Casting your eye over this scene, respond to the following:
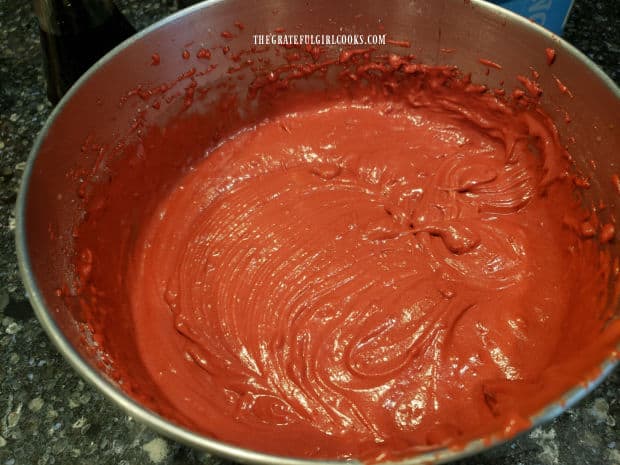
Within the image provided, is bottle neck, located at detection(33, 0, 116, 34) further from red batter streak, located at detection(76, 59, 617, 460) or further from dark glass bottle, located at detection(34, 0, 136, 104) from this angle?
red batter streak, located at detection(76, 59, 617, 460)

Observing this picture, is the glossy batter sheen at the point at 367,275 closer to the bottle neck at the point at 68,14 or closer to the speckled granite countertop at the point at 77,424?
the speckled granite countertop at the point at 77,424

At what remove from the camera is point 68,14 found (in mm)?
1520

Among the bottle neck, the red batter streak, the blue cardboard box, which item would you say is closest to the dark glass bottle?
the bottle neck

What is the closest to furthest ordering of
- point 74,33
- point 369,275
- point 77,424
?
point 77,424, point 369,275, point 74,33

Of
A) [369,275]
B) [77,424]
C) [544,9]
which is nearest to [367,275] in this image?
[369,275]

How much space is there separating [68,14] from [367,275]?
1.15 meters

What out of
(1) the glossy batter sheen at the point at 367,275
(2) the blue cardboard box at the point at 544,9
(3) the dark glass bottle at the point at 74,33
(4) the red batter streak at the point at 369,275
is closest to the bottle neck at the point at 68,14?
(3) the dark glass bottle at the point at 74,33

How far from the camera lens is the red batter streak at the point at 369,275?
120 centimetres

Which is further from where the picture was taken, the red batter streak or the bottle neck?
the bottle neck

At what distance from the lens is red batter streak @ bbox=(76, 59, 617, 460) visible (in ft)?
3.93

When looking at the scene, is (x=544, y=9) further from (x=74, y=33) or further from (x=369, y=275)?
(x=74, y=33)

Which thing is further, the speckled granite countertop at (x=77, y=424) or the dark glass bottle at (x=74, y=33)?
the dark glass bottle at (x=74, y=33)

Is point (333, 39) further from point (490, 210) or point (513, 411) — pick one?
point (513, 411)

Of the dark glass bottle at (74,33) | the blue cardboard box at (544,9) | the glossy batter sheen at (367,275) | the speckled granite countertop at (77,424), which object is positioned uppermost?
the blue cardboard box at (544,9)
